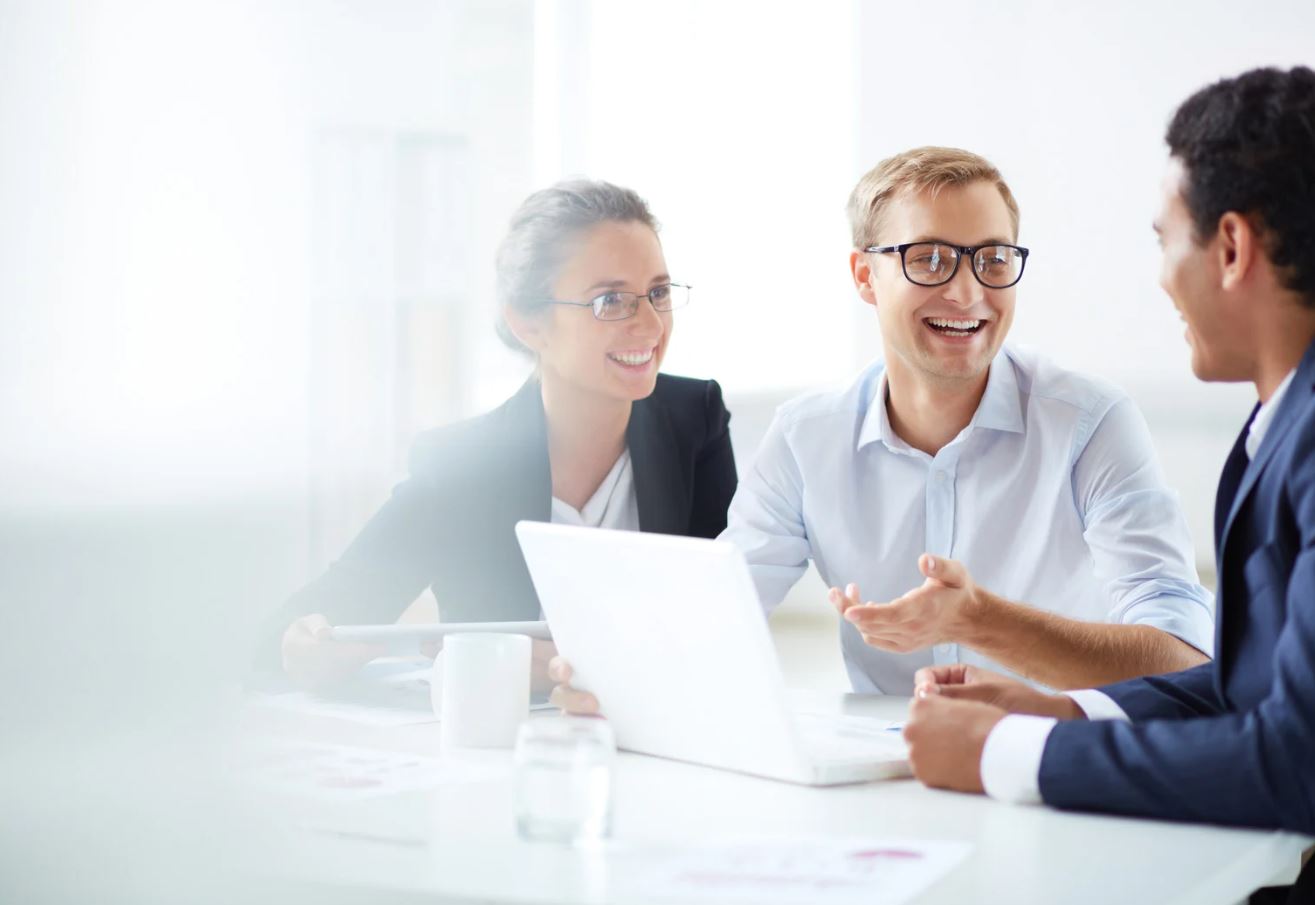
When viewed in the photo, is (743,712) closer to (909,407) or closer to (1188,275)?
(1188,275)

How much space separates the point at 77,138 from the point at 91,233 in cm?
8

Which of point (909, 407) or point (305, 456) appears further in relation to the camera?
point (909, 407)

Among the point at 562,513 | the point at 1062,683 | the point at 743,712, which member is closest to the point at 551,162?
the point at 562,513

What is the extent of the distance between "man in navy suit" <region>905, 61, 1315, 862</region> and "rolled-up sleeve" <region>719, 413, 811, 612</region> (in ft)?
2.24

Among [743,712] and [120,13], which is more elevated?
[120,13]

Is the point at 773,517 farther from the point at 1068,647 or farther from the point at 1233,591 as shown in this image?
the point at 1233,591

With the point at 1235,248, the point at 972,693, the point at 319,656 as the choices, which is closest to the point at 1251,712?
the point at 972,693

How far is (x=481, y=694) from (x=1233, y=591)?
72 centimetres

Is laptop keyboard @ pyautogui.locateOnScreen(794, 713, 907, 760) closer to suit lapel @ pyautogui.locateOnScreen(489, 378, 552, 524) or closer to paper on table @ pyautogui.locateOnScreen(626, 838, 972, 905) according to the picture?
paper on table @ pyautogui.locateOnScreen(626, 838, 972, 905)

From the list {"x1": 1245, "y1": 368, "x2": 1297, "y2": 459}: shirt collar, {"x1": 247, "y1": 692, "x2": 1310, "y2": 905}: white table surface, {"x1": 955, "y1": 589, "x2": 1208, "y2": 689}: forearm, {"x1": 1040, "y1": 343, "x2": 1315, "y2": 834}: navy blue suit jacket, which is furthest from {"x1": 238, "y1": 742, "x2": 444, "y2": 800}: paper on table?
{"x1": 1245, "y1": 368, "x2": 1297, "y2": 459}: shirt collar

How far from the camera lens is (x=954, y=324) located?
7.08ft

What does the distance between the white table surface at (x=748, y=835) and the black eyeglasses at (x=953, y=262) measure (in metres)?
1.06

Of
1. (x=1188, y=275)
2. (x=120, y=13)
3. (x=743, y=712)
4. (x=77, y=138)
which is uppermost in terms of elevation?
(x=120, y=13)

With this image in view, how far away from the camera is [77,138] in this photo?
130 cm
